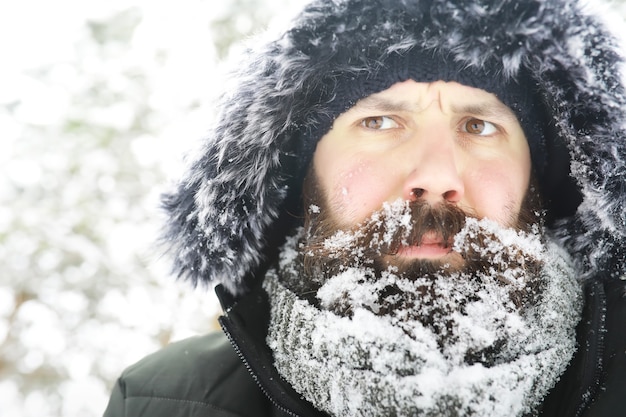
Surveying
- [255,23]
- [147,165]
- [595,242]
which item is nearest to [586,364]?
[595,242]

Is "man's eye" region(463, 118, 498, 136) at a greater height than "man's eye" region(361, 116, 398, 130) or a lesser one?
greater

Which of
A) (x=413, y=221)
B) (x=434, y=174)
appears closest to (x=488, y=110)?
(x=434, y=174)

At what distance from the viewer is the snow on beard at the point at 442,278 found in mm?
1303

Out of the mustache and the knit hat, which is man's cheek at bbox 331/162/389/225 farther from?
the knit hat

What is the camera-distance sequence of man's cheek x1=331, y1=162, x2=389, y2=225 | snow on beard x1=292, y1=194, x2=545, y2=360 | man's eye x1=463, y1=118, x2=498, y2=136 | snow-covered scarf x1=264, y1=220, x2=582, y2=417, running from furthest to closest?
man's eye x1=463, y1=118, x2=498, y2=136 → man's cheek x1=331, y1=162, x2=389, y2=225 → snow on beard x1=292, y1=194, x2=545, y2=360 → snow-covered scarf x1=264, y1=220, x2=582, y2=417

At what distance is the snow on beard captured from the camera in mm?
1303

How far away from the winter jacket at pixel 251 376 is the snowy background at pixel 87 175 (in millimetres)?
3484

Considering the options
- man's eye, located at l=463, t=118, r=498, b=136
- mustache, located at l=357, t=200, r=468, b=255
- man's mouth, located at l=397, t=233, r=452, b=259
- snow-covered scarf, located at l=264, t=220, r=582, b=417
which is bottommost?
snow-covered scarf, located at l=264, t=220, r=582, b=417

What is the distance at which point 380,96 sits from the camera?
1604 millimetres

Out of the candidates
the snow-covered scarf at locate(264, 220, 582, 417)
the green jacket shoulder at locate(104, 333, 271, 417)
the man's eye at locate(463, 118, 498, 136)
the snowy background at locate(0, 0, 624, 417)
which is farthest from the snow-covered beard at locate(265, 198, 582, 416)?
the snowy background at locate(0, 0, 624, 417)

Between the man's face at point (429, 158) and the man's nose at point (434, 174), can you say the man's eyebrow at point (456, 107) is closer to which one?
the man's face at point (429, 158)

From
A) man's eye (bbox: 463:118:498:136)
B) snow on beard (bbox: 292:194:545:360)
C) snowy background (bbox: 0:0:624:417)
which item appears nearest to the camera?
snow on beard (bbox: 292:194:545:360)

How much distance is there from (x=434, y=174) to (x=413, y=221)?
0.16 meters

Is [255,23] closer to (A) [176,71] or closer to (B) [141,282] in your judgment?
(A) [176,71]
